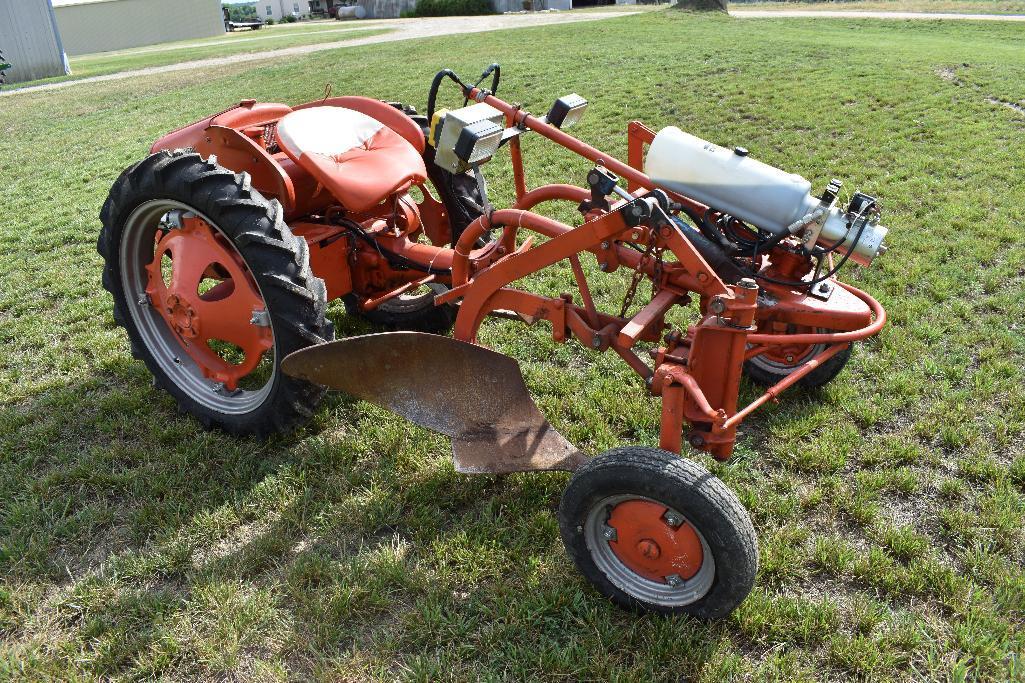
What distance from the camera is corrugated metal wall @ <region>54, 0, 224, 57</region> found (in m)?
40.1

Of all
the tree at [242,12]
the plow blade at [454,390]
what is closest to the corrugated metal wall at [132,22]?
the tree at [242,12]

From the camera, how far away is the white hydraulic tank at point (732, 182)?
276cm

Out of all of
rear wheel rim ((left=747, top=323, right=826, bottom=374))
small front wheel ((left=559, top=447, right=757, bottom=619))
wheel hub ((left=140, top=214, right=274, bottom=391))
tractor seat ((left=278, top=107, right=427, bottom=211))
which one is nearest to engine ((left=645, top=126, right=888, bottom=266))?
rear wheel rim ((left=747, top=323, right=826, bottom=374))

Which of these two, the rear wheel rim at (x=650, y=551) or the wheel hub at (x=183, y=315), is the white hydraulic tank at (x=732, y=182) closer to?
the rear wheel rim at (x=650, y=551)

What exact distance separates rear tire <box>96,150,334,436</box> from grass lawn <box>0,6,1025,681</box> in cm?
20

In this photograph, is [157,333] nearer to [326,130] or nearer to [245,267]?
[245,267]

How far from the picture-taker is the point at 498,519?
302cm

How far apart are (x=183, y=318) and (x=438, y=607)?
196 centimetres

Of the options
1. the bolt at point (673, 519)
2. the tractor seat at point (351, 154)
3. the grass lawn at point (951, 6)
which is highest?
the grass lawn at point (951, 6)

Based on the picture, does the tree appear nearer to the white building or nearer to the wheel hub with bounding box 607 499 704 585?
the white building

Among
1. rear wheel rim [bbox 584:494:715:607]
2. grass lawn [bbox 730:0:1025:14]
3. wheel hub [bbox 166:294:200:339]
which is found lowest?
rear wheel rim [bbox 584:494:715:607]

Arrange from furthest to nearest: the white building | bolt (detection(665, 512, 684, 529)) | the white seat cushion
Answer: the white building, the white seat cushion, bolt (detection(665, 512, 684, 529))

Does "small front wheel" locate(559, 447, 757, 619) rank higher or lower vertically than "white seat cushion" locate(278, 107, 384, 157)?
lower

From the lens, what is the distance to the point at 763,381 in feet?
12.6
